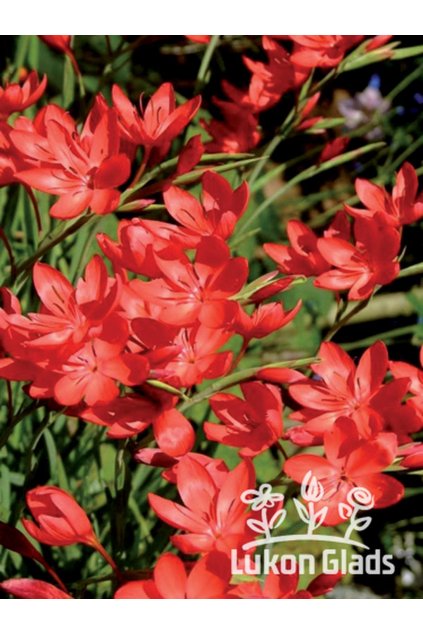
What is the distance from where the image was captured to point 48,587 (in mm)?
542

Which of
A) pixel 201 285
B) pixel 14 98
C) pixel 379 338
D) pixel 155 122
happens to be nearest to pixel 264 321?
pixel 201 285

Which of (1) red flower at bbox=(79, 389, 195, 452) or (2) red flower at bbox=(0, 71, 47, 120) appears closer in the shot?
(1) red flower at bbox=(79, 389, 195, 452)

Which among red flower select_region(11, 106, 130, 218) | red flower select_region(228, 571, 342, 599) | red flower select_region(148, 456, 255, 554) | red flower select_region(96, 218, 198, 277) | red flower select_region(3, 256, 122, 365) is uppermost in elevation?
red flower select_region(11, 106, 130, 218)

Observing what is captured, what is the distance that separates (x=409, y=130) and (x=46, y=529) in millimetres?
1099

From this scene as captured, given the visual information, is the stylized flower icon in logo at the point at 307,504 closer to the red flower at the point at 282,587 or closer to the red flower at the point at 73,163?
the red flower at the point at 282,587

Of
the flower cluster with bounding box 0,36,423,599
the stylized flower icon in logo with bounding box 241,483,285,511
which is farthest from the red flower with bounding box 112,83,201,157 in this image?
the stylized flower icon in logo with bounding box 241,483,285,511

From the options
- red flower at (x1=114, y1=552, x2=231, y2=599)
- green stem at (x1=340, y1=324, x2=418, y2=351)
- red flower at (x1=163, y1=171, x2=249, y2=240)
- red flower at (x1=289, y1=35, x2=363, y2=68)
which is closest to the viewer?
red flower at (x1=114, y1=552, x2=231, y2=599)

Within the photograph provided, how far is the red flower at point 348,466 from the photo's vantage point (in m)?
0.53

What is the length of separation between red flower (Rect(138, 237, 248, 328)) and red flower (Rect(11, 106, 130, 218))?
0.18 feet

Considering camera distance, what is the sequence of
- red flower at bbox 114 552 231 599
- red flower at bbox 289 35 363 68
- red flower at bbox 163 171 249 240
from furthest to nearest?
red flower at bbox 289 35 363 68
red flower at bbox 163 171 249 240
red flower at bbox 114 552 231 599

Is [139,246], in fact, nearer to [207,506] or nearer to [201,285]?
[201,285]

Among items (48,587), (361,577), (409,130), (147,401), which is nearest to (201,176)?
(147,401)

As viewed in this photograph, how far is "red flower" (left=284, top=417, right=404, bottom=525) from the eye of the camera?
53cm

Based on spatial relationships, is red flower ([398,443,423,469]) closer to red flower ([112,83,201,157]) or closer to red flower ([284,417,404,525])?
red flower ([284,417,404,525])
